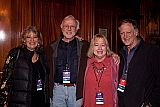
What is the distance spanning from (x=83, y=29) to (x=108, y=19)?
2.65 ft

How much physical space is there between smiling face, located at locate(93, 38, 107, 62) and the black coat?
0.45 m

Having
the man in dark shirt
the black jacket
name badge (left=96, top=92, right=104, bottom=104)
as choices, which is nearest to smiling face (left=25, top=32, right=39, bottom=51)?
the black jacket

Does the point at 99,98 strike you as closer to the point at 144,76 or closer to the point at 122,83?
the point at 122,83

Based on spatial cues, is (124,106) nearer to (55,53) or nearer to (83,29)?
(55,53)

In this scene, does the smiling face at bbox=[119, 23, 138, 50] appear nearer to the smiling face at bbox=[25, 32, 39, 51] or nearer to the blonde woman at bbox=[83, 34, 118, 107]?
the blonde woman at bbox=[83, 34, 118, 107]

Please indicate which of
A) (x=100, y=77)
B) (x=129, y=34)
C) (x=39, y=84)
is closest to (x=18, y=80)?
(x=39, y=84)

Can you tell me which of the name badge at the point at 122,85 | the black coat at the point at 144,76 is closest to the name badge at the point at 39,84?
the name badge at the point at 122,85

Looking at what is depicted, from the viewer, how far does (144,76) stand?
2.56 m

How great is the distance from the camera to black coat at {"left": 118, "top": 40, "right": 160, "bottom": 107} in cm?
255

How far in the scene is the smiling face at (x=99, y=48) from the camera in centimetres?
298

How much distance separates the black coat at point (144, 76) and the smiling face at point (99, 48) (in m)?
0.45

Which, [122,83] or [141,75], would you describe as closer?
[141,75]

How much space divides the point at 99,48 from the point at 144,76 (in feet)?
2.14

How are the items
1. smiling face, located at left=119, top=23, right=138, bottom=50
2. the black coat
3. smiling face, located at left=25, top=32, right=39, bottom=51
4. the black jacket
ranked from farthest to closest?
smiling face, located at left=25, top=32, right=39, bottom=51, the black jacket, smiling face, located at left=119, top=23, right=138, bottom=50, the black coat
